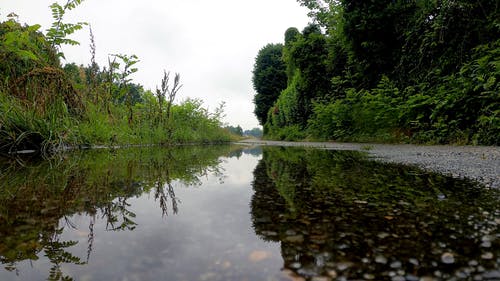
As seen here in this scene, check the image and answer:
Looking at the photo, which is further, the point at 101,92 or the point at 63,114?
the point at 101,92

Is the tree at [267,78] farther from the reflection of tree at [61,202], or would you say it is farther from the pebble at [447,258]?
the pebble at [447,258]

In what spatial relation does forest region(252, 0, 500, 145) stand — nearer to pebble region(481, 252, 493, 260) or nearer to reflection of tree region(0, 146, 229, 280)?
pebble region(481, 252, 493, 260)

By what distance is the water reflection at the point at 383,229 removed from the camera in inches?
28.5

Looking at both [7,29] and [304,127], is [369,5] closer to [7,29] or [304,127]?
[304,127]

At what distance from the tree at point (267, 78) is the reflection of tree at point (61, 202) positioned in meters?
26.9

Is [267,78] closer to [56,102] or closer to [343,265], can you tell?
[56,102]

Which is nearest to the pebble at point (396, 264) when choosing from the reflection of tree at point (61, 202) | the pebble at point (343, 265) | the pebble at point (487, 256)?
the pebble at point (343, 265)

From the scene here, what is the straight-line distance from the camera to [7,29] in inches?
163

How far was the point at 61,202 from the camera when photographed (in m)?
1.39

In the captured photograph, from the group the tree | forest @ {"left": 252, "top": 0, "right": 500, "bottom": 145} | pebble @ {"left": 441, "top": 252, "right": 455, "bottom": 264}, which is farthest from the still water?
the tree

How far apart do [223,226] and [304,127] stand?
14.6 metres

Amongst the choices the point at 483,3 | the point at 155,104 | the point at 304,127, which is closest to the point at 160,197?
the point at 155,104

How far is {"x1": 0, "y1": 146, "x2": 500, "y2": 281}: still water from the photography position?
0.73 m

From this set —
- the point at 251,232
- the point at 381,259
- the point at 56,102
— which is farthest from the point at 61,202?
the point at 56,102
